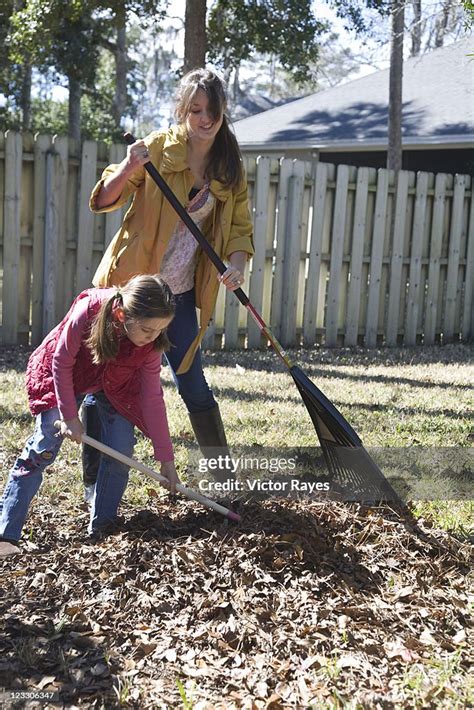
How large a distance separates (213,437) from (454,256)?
6.85 m

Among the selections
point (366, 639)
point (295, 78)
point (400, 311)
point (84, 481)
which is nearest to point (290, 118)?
point (295, 78)

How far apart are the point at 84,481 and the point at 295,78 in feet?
42.4

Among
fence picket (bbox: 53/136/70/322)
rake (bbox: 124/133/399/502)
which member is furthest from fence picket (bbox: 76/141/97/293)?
rake (bbox: 124/133/399/502)

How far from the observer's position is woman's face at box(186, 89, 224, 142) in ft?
11.8

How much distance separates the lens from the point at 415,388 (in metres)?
6.99

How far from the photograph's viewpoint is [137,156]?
3.53 metres

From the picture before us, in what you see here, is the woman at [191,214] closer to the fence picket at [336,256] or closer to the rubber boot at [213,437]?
the rubber boot at [213,437]

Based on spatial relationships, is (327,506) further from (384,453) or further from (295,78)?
(295,78)

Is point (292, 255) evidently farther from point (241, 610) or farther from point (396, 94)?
point (241, 610)

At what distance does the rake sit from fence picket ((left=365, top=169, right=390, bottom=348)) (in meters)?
5.54

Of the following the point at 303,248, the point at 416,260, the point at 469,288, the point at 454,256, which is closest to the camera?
the point at 303,248

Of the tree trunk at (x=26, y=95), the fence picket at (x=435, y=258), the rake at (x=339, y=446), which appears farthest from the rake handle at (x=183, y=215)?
the tree trunk at (x=26, y=95)

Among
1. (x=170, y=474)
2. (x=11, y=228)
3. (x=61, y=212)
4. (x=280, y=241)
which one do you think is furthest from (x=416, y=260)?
(x=170, y=474)

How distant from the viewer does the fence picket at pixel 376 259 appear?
9.48 metres
